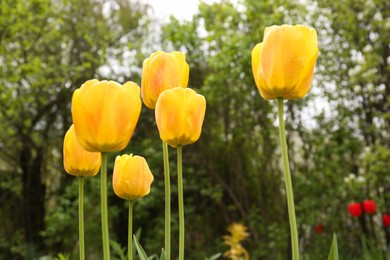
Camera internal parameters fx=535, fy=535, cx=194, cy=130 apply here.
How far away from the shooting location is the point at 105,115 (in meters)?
0.74

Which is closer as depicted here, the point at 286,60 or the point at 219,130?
the point at 286,60

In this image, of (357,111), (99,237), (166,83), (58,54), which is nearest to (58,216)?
(99,237)

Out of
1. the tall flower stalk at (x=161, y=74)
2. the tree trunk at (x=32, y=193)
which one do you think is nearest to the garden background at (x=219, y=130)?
the tree trunk at (x=32, y=193)

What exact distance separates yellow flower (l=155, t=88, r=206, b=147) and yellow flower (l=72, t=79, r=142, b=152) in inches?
4.0

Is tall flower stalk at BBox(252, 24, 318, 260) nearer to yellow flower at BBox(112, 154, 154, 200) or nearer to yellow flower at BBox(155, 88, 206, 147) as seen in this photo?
yellow flower at BBox(155, 88, 206, 147)

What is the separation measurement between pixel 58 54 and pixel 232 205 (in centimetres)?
302

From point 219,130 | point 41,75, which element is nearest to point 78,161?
point 219,130

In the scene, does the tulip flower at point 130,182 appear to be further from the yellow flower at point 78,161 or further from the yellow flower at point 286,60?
the yellow flower at point 286,60

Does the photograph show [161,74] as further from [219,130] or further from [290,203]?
[219,130]

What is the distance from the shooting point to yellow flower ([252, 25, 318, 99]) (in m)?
0.78

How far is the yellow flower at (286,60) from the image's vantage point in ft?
2.55

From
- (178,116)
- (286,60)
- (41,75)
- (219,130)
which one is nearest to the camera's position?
(286,60)

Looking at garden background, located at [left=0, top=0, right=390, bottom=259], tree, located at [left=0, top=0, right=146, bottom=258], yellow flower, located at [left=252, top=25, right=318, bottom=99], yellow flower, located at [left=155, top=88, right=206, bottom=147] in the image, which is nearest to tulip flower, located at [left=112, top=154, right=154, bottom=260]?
yellow flower, located at [left=155, top=88, right=206, bottom=147]

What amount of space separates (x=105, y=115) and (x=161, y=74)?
0.79ft
